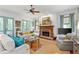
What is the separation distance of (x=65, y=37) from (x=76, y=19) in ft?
1.85

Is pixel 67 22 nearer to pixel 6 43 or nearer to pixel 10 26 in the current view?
pixel 10 26

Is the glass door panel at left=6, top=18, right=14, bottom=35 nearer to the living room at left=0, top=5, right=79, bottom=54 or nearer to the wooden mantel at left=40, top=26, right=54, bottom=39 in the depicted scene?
the living room at left=0, top=5, right=79, bottom=54

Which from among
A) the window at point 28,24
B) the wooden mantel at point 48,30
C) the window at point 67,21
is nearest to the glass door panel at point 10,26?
the window at point 28,24

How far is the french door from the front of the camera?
7.38ft

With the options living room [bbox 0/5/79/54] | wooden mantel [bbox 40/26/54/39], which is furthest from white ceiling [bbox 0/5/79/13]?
wooden mantel [bbox 40/26/54/39]

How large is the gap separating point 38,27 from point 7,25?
779 millimetres

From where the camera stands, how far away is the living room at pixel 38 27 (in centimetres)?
218

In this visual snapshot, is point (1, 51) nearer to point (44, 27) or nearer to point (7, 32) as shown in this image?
point (7, 32)

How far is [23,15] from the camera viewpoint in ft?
8.22

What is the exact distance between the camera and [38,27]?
2.74 meters

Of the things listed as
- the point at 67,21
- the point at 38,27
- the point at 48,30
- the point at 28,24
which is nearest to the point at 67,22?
the point at 67,21

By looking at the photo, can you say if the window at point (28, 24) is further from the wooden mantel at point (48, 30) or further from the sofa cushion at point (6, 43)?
the sofa cushion at point (6, 43)

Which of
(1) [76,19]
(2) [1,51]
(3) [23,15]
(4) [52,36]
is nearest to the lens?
(2) [1,51]

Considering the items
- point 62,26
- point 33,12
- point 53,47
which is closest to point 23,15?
point 33,12
